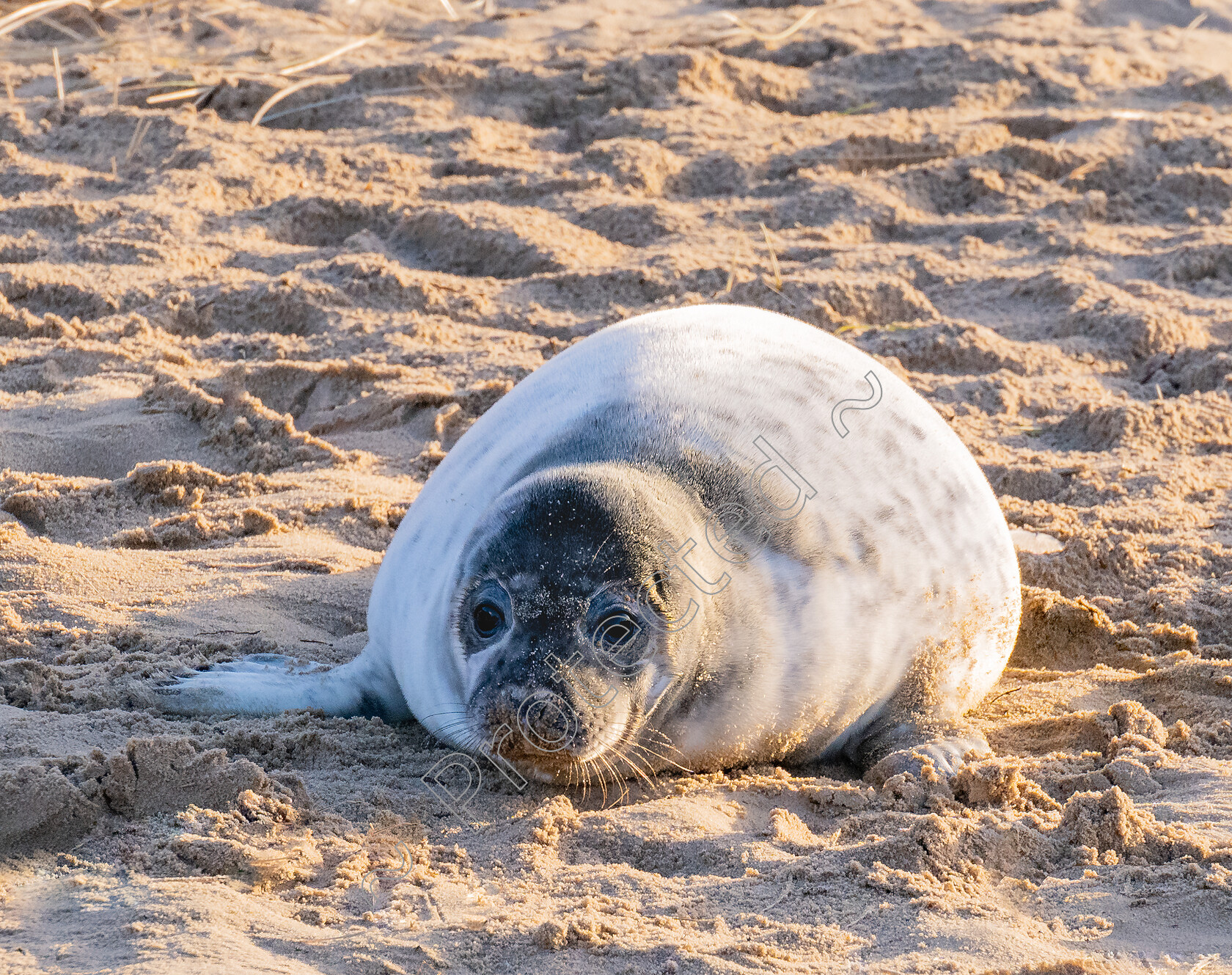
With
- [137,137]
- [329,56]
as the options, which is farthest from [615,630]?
[329,56]

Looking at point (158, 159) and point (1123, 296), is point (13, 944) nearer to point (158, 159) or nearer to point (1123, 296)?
point (1123, 296)

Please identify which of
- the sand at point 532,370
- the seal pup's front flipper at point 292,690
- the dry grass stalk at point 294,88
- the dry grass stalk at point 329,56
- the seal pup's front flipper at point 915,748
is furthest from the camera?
the dry grass stalk at point 329,56

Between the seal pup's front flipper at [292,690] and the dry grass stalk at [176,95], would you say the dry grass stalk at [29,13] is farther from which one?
the seal pup's front flipper at [292,690]

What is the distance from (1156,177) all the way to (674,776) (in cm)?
507

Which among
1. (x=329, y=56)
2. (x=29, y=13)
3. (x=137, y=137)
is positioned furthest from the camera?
(x=329, y=56)

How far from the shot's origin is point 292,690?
A: 3029mm

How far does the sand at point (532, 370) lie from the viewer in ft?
7.22

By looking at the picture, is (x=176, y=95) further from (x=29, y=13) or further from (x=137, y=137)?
(x=29, y=13)

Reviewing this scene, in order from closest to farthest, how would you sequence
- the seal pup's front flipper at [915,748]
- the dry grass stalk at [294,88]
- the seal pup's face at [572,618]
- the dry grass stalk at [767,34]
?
the seal pup's face at [572,618]
the seal pup's front flipper at [915,748]
the dry grass stalk at [294,88]
the dry grass stalk at [767,34]

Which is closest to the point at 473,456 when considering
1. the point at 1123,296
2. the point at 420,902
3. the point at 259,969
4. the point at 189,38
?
the point at 420,902

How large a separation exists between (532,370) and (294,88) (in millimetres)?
3191

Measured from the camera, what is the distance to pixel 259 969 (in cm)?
186

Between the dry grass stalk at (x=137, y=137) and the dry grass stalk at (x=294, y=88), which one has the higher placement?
the dry grass stalk at (x=294, y=88)

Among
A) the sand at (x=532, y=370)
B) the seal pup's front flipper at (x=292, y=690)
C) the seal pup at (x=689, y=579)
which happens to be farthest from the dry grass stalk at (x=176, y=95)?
the seal pup's front flipper at (x=292, y=690)
